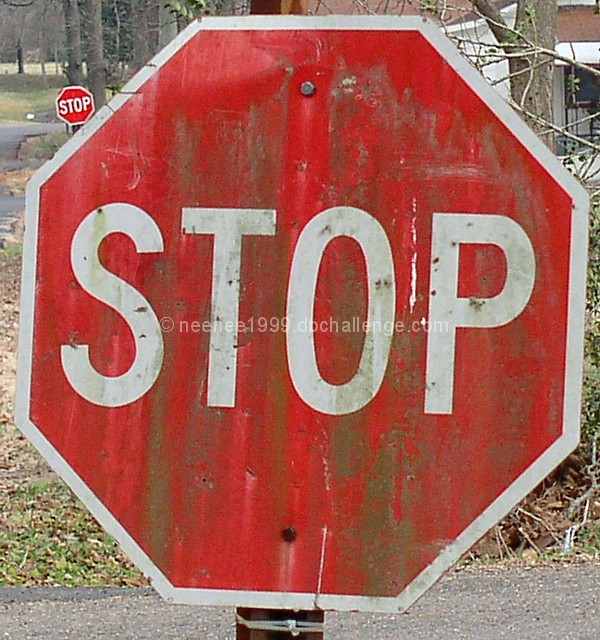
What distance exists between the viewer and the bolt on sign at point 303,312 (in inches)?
80.7

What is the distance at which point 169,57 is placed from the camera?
6.88 ft

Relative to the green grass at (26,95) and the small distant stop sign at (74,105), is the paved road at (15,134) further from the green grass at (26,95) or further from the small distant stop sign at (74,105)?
the small distant stop sign at (74,105)

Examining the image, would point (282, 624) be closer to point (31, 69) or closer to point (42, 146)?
point (42, 146)

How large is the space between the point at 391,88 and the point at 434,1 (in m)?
6.76

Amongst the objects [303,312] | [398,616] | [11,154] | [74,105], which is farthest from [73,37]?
[303,312]

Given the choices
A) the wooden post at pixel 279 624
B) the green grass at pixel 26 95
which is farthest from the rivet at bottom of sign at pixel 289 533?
the green grass at pixel 26 95

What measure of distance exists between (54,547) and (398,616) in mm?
3324

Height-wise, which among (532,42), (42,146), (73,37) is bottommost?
(532,42)

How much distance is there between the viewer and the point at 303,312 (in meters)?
2.06

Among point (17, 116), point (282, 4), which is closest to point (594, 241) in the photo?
point (282, 4)

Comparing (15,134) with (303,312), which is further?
(15,134)

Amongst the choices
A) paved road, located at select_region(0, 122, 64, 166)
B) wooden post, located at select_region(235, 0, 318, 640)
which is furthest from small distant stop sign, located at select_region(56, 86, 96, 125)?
paved road, located at select_region(0, 122, 64, 166)

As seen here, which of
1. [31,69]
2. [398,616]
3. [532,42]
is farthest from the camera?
[31,69]

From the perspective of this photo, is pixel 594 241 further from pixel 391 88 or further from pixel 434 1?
pixel 391 88
